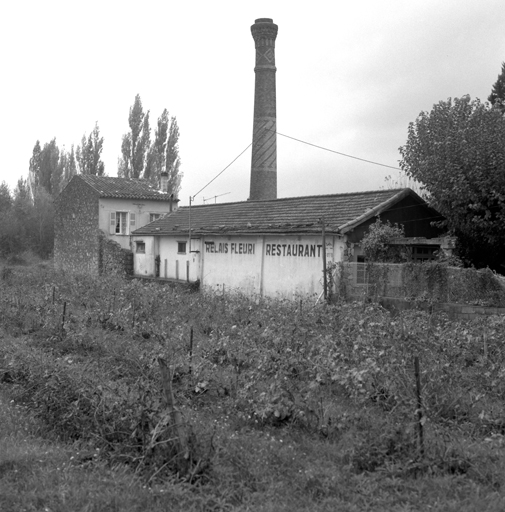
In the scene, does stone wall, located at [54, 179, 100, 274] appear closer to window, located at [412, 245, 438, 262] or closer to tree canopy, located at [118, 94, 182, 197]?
tree canopy, located at [118, 94, 182, 197]

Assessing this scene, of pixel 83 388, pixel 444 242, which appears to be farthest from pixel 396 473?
pixel 444 242

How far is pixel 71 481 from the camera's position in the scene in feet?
20.1

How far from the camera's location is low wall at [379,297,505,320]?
15141 millimetres

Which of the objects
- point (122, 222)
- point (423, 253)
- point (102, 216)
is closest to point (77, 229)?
point (102, 216)

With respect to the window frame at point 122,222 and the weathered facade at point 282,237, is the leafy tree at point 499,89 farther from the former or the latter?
the window frame at point 122,222

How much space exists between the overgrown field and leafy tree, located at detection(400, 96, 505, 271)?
7.11 meters

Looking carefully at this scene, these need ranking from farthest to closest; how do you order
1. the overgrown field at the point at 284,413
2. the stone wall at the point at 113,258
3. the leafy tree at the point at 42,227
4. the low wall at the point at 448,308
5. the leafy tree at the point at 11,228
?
the leafy tree at the point at 42,227
the leafy tree at the point at 11,228
the stone wall at the point at 113,258
the low wall at the point at 448,308
the overgrown field at the point at 284,413

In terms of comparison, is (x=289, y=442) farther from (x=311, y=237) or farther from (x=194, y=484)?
(x=311, y=237)

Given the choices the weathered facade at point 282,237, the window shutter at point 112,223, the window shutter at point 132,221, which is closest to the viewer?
the weathered facade at point 282,237

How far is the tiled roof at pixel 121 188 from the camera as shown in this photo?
3775 centimetres

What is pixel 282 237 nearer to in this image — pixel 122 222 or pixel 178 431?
pixel 178 431

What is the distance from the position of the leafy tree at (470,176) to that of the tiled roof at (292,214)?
1477 mm

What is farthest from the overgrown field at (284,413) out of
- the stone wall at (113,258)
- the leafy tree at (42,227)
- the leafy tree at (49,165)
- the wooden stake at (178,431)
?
the leafy tree at (49,165)

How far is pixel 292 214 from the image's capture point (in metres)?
23.4
